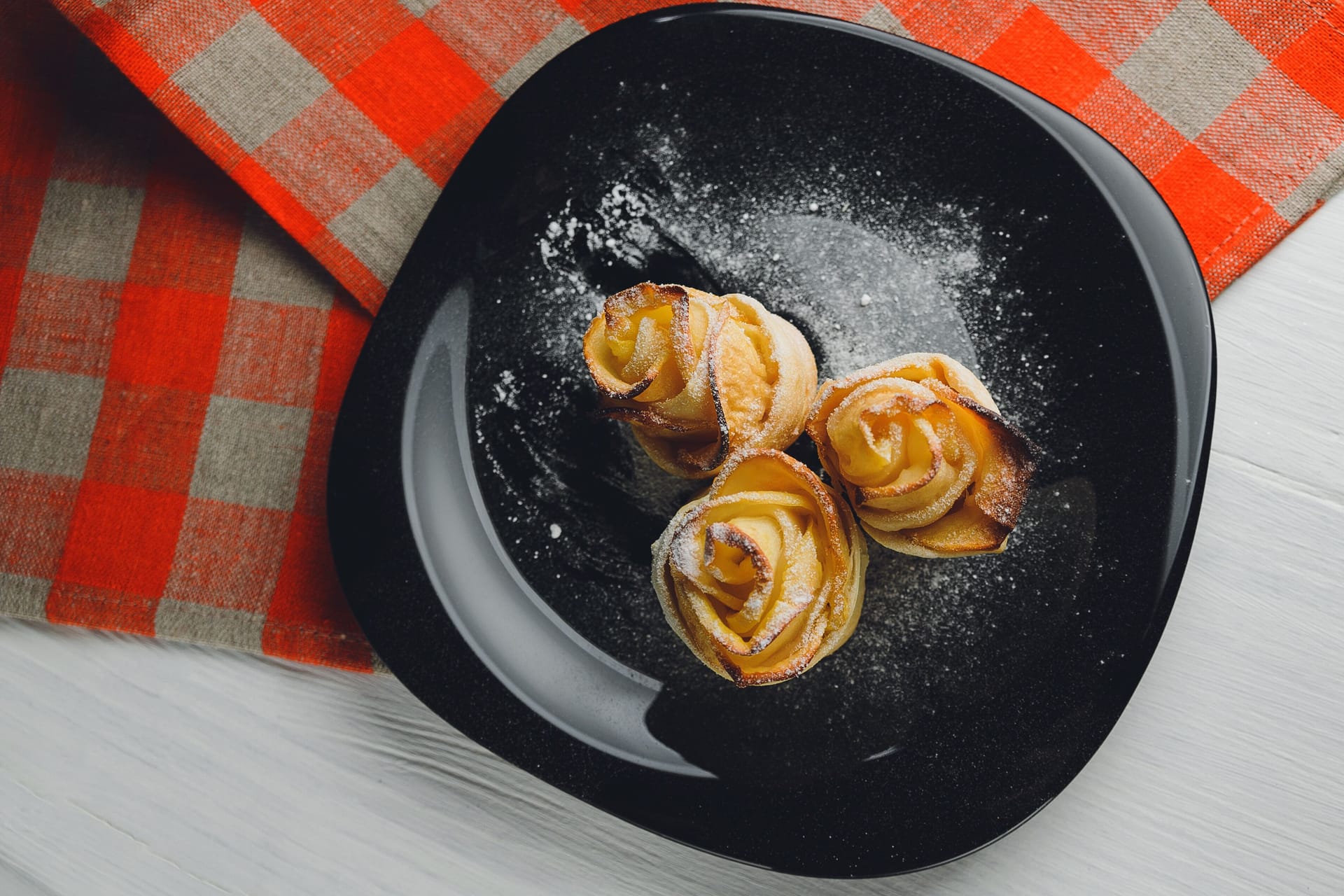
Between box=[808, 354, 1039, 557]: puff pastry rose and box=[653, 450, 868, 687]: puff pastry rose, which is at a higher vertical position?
box=[808, 354, 1039, 557]: puff pastry rose

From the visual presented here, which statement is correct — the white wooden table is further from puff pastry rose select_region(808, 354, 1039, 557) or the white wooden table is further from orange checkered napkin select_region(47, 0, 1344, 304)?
orange checkered napkin select_region(47, 0, 1344, 304)

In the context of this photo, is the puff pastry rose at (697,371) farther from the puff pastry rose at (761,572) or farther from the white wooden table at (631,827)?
the white wooden table at (631,827)

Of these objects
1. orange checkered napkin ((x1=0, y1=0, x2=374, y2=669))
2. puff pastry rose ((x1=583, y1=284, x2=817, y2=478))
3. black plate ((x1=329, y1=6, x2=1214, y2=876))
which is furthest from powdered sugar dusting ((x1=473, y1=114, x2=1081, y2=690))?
orange checkered napkin ((x1=0, y1=0, x2=374, y2=669))

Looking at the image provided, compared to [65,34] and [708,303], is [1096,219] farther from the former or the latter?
[65,34]

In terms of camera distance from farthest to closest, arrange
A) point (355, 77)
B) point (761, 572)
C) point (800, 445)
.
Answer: point (355, 77) < point (800, 445) < point (761, 572)

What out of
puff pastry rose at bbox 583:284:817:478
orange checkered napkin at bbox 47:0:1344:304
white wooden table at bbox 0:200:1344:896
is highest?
orange checkered napkin at bbox 47:0:1344:304

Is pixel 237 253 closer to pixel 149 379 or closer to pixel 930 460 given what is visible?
pixel 149 379

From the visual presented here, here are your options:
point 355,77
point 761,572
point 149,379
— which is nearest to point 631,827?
point 761,572
